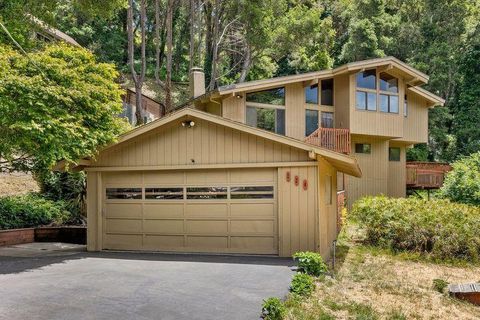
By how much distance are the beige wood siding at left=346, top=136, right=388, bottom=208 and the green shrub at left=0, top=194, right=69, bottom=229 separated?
13413 millimetres

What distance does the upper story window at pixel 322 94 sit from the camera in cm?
1938

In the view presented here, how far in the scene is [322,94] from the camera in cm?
1995

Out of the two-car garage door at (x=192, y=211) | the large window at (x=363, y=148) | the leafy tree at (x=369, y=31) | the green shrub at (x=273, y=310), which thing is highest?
the leafy tree at (x=369, y=31)

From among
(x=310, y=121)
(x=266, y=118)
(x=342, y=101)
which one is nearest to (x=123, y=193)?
(x=266, y=118)

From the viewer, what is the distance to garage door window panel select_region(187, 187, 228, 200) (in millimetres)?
10477

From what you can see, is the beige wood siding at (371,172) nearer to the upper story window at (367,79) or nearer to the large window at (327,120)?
the large window at (327,120)

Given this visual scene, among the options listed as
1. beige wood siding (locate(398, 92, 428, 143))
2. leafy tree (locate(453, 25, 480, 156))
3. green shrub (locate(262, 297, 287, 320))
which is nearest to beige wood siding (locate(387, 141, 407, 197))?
beige wood siding (locate(398, 92, 428, 143))

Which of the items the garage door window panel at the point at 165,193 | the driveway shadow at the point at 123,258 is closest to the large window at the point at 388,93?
the garage door window panel at the point at 165,193

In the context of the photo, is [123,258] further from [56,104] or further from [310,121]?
[310,121]

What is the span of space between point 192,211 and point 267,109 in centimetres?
857

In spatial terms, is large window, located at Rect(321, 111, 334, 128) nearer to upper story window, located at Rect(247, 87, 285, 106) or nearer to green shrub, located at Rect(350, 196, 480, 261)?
upper story window, located at Rect(247, 87, 285, 106)

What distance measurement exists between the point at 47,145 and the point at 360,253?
8238mm

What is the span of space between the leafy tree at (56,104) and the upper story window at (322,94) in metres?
10.5

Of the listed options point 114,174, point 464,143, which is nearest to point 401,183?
point 464,143
